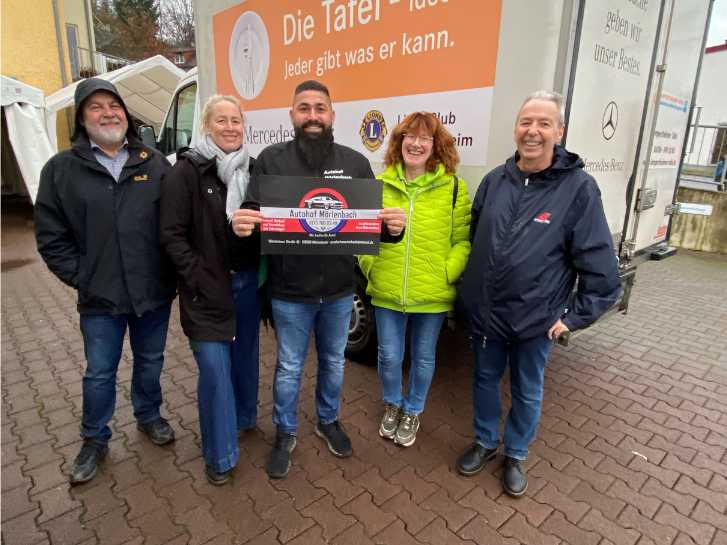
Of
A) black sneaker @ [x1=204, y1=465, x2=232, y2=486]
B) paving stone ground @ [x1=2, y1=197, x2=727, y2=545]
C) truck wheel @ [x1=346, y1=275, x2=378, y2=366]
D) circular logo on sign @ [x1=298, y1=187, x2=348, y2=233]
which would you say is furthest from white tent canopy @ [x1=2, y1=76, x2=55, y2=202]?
circular logo on sign @ [x1=298, y1=187, x2=348, y2=233]

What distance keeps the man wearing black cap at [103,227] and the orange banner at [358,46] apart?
1414 mm

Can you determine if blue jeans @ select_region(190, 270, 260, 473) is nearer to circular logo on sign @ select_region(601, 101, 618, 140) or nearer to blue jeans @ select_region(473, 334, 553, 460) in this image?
blue jeans @ select_region(473, 334, 553, 460)

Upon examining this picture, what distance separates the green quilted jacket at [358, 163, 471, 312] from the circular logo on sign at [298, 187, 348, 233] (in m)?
0.41

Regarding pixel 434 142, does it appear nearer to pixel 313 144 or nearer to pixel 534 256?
pixel 313 144

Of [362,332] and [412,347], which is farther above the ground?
[412,347]

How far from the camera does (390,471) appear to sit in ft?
8.50

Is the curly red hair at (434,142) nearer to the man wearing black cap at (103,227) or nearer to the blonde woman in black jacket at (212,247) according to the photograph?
the blonde woman in black jacket at (212,247)

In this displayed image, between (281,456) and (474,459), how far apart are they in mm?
1055

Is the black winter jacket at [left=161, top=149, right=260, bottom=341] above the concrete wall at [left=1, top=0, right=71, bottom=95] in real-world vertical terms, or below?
below

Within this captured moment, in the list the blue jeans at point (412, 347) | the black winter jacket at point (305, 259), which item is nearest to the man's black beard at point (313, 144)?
the black winter jacket at point (305, 259)

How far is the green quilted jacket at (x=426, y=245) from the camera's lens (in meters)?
2.44

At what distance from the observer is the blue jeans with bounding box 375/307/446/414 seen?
2.64 m

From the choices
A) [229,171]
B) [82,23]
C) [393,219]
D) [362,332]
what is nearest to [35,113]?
[82,23]

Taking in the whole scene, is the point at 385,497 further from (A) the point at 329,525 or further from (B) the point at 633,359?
(B) the point at 633,359
